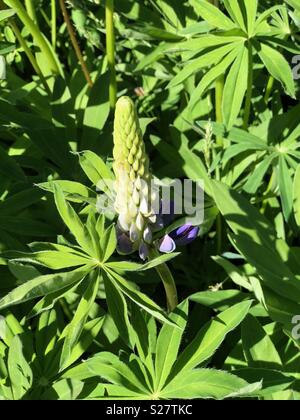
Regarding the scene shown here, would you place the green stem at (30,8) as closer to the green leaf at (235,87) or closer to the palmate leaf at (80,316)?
the green leaf at (235,87)

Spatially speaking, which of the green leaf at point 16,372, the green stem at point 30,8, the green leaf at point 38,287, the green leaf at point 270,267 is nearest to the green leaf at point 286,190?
the green leaf at point 270,267

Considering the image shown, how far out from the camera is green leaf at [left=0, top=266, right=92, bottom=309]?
140 cm

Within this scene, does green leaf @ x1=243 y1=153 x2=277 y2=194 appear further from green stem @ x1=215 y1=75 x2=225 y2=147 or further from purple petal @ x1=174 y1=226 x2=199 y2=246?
purple petal @ x1=174 y1=226 x2=199 y2=246

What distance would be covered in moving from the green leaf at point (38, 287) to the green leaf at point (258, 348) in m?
0.53

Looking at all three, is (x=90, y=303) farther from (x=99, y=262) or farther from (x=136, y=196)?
(x=136, y=196)

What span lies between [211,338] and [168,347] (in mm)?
117

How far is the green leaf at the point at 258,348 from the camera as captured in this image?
1772 millimetres

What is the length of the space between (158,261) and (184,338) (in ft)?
2.88

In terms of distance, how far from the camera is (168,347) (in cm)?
167

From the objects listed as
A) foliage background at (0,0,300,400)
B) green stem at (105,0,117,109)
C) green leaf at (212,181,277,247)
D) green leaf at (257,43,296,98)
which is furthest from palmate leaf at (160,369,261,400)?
green stem at (105,0,117,109)

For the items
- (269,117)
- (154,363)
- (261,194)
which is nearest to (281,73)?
(269,117)

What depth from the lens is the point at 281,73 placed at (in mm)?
2041

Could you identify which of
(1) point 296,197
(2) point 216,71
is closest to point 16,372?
(1) point 296,197

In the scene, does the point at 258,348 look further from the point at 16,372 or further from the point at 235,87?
the point at 235,87
